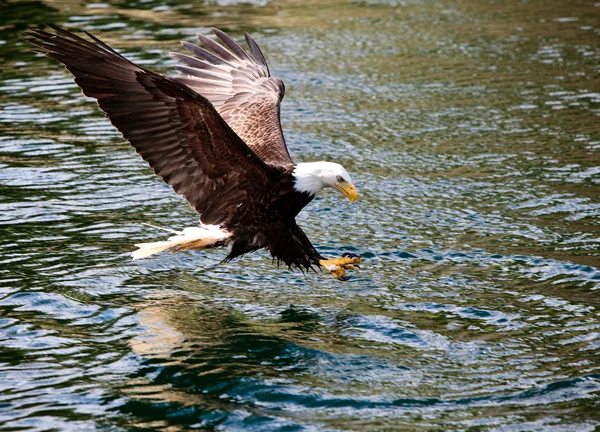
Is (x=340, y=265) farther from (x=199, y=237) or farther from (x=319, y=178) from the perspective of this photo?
(x=199, y=237)

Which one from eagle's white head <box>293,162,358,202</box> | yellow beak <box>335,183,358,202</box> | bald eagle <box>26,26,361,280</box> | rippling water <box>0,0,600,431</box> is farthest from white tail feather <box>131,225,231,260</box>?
yellow beak <box>335,183,358,202</box>

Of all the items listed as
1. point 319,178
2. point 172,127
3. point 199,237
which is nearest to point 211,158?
point 172,127

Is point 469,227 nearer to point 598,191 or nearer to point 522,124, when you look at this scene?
point 598,191

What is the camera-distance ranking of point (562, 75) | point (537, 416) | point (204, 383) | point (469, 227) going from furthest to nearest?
point (562, 75) → point (469, 227) → point (204, 383) → point (537, 416)

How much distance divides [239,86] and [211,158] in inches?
65.9

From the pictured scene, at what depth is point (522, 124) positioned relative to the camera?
327 inches

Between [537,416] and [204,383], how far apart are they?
147 centimetres

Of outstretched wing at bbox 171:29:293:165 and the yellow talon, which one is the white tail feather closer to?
the yellow talon

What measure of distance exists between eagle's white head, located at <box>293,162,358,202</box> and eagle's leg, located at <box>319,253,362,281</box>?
37 centimetres

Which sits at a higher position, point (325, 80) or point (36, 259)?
point (325, 80)

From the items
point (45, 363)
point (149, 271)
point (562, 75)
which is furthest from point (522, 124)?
point (45, 363)

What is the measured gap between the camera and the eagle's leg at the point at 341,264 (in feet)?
17.7

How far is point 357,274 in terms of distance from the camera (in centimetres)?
570

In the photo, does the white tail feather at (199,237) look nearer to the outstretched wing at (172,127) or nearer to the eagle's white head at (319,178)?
the outstretched wing at (172,127)
